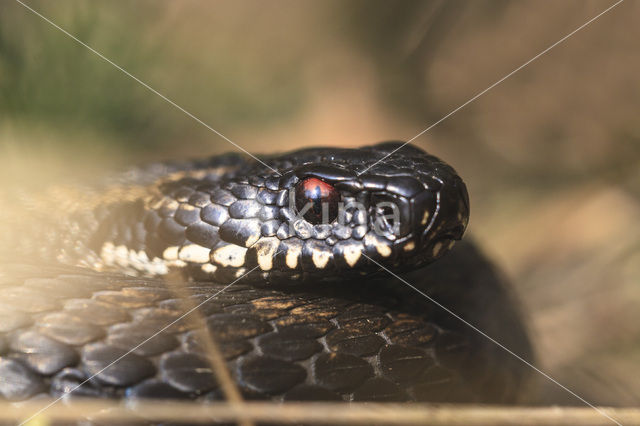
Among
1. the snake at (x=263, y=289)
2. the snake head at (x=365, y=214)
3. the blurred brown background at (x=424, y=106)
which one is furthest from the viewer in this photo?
the blurred brown background at (x=424, y=106)

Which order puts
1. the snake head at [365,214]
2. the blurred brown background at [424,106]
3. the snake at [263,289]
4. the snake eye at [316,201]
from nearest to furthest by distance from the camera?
1. the snake at [263,289]
2. the snake head at [365,214]
3. the snake eye at [316,201]
4. the blurred brown background at [424,106]

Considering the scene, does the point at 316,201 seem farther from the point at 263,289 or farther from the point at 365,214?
the point at 263,289

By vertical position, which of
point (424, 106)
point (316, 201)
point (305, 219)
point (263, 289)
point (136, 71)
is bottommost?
point (263, 289)

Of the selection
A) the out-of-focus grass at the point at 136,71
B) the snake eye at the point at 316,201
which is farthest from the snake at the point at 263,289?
the out-of-focus grass at the point at 136,71

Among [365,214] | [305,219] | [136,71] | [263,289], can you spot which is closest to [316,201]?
[305,219]

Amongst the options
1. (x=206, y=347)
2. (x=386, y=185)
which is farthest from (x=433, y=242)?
(x=206, y=347)

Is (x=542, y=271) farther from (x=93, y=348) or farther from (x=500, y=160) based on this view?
(x=93, y=348)

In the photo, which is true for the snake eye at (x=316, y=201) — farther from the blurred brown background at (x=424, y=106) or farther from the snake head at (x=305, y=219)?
the blurred brown background at (x=424, y=106)
